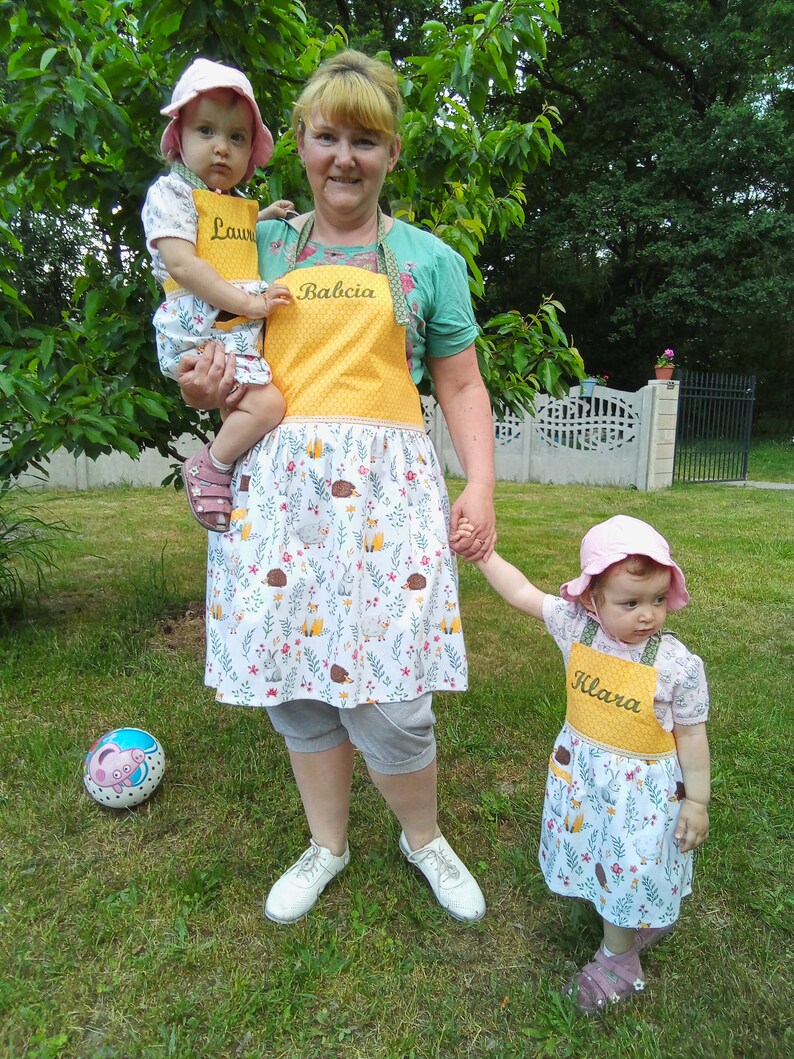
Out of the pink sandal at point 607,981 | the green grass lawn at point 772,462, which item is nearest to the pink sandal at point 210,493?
the pink sandal at point 607,981

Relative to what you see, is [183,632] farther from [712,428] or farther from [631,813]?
[712,428]

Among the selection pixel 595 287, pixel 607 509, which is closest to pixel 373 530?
pixel 607 509

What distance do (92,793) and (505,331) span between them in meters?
2.48

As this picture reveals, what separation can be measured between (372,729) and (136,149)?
2335mm

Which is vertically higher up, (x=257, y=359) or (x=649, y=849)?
(x=257, y=359)

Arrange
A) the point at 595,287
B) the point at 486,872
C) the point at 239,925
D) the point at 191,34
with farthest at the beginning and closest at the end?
the point at 595,287, the point at 191,34, the point at 486,872, the point at 239,925

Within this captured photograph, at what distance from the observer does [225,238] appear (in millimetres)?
1645

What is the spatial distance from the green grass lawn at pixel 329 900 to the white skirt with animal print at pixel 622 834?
0.90 ft

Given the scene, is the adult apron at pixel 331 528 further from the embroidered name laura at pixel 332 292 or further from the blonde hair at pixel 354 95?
the blonde hair at pixel 354 95

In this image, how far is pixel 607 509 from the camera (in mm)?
8586

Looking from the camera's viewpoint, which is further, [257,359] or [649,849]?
[257,359]

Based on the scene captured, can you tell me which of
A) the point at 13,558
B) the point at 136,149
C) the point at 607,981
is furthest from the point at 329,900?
the point at 13,558

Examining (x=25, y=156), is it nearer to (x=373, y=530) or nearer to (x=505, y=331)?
(x=505, y=331)

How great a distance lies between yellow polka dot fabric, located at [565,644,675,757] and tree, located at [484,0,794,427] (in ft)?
56.2
